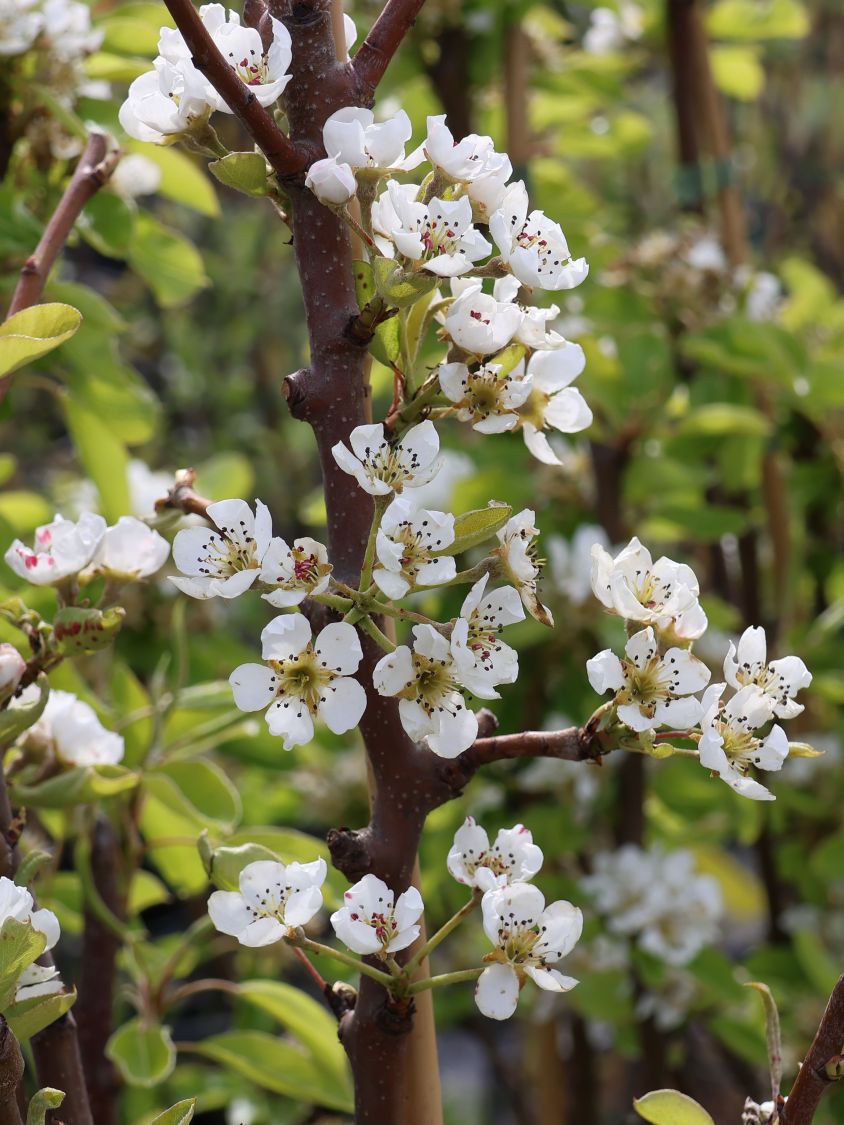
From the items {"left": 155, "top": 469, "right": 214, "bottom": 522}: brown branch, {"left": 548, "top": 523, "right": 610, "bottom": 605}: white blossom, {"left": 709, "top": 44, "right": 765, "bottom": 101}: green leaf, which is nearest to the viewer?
{"left": 155, "top": 469, "right": 214, "bottom": 522}: brown branch

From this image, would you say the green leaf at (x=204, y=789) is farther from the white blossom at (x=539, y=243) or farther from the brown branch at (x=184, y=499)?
the white blossom at (x=539, y=243)

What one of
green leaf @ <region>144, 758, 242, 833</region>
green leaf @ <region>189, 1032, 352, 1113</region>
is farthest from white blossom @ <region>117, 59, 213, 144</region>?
green leaf @ <region>189, 1032, 352, 1113</region>

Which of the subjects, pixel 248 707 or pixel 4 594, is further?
pixel 4 594

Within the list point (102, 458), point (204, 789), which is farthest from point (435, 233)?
point (102, 458)

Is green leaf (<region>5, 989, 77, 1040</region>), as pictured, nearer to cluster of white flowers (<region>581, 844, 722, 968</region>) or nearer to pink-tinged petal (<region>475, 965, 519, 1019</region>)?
pink-tinged petal (<region>475, 965, 519, 1019</region>)

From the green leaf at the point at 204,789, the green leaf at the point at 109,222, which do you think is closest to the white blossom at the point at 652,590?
the green leaf at the point at 204,789

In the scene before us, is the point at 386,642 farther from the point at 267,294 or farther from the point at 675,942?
the point at 267,294

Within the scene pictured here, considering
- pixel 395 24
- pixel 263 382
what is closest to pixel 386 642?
pixel 395 24
